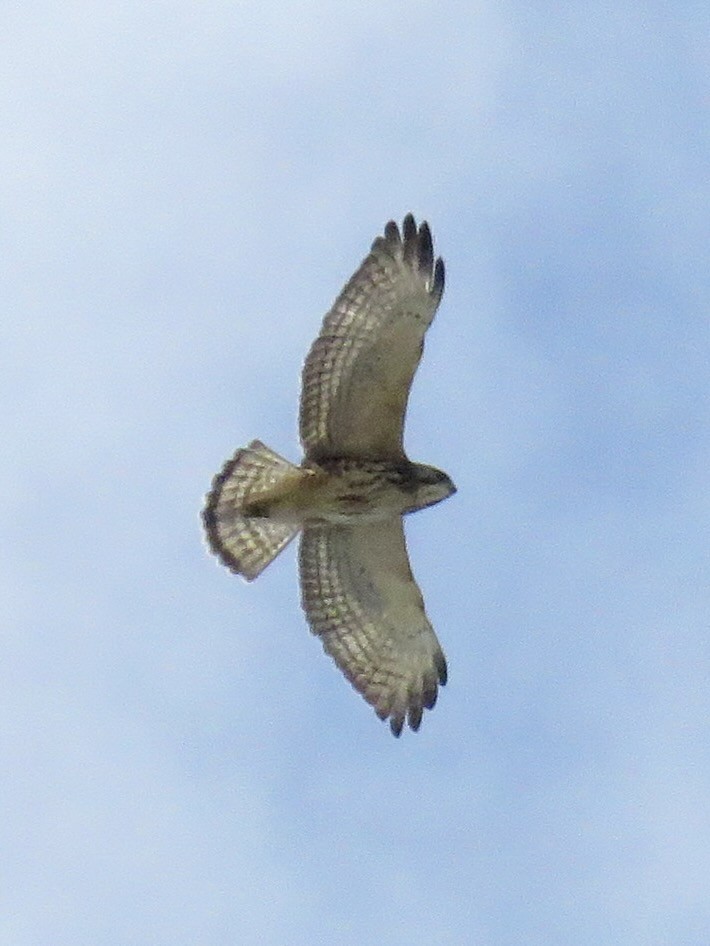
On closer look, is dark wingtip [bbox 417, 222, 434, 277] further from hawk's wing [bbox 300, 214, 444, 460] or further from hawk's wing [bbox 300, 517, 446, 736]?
hawk's wing [bbox 300, 517, 446, 736]

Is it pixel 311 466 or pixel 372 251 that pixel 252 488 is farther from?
pixel 372 251

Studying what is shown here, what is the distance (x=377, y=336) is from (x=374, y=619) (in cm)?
257

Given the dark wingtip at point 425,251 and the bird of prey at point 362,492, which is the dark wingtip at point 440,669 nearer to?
the bird of prey at point 362,492

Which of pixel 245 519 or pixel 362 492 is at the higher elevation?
pixel 245 519

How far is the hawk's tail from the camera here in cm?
1792

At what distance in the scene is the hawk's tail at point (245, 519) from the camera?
17.9 meters

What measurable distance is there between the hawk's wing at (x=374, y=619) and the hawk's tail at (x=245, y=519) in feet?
0.94

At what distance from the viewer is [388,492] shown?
57.4 ft

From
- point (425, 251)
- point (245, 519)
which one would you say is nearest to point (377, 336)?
point (425, 251)

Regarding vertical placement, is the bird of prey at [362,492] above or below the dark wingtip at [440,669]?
above

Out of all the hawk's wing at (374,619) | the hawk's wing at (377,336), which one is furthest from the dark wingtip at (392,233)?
the hawk's wing at (374,619)

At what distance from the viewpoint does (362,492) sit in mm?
17500

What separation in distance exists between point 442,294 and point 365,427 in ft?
3.94

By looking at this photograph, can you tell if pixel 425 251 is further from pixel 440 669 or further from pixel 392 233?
pixel 440 669
